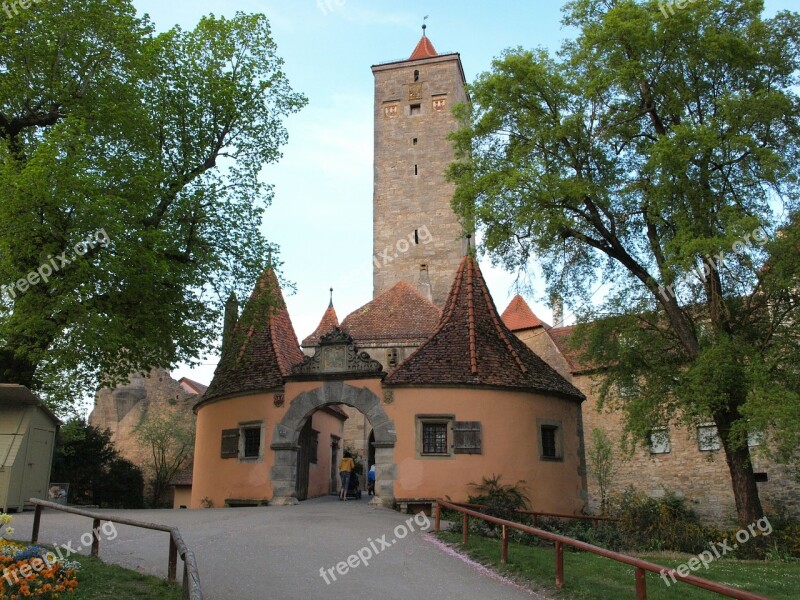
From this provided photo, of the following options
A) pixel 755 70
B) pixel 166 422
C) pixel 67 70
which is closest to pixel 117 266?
pixel 67 70

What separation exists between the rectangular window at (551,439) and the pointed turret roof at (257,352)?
633cm

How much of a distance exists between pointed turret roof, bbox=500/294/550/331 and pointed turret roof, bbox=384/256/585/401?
13.9 metres

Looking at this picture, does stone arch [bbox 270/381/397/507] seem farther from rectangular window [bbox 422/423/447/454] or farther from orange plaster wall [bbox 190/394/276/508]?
rectangular window [bbox 422/423/447/454]

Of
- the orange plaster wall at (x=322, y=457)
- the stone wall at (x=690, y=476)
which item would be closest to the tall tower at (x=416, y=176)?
the stone wall at (x=690, y=476)

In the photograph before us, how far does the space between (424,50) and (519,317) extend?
747 inches

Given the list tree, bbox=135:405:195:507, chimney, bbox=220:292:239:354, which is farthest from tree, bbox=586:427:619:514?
tree, bbox=135:405:195:507

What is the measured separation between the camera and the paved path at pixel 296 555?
8289mm

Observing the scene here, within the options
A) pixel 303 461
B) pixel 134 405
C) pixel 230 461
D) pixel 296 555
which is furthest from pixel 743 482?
pixel 134 405

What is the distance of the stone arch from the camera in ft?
56.1

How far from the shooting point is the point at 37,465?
50.0 feet

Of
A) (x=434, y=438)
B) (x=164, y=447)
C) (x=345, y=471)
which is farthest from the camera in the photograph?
(x=164, y=447)

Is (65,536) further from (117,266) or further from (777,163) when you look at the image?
(777,163)

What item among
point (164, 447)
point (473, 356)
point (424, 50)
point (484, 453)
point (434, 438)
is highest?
point (424, 50)

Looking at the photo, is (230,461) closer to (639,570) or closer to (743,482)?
(743,482)
